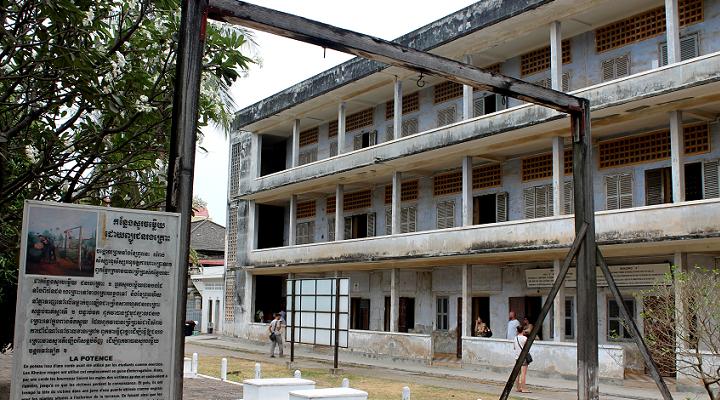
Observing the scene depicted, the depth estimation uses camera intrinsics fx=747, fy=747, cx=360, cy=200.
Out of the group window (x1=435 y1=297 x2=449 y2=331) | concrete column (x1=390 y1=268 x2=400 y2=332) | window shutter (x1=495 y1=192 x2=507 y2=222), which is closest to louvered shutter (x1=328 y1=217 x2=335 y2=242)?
concrete column (x1=390 y1=268 x2=400 y2=332)

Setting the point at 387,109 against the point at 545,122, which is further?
the point at 387,109

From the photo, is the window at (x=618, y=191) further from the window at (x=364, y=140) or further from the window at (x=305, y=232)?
the window at (x=305, y=232)

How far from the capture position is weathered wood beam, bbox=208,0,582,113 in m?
5.69

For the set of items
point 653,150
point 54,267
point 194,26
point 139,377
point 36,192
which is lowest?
point 139,377

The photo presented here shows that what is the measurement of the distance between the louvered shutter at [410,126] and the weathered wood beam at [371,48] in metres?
17.7

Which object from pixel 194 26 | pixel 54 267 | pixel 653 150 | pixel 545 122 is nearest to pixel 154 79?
pixel 194 26

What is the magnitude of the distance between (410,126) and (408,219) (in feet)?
10.6

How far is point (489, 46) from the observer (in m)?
21.1

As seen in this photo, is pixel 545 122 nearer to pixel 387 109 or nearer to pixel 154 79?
pixel 387 109

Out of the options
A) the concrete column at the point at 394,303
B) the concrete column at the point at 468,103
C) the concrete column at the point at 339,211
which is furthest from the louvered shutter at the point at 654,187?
the concrete column at the point at 339,211

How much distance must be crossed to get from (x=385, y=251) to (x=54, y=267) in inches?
776

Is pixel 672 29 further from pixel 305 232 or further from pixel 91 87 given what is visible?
pixel 305 232

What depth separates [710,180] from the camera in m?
17.0

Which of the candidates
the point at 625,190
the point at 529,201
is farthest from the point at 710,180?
the point at 529,201
